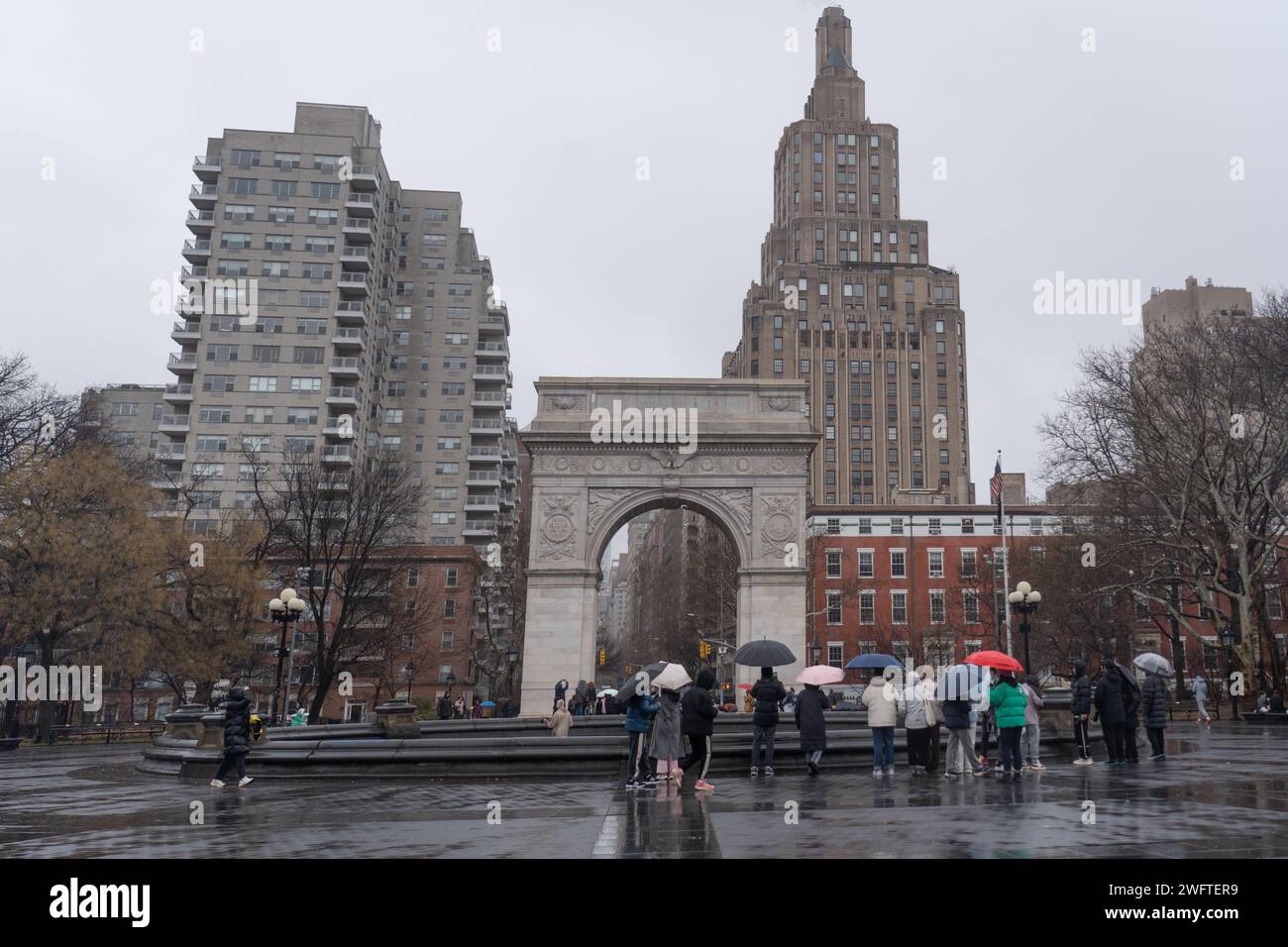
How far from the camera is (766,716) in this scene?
55.8 ft

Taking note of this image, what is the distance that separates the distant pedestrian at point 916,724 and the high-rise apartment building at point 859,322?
86.7 metres

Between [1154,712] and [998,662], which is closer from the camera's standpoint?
[998,662]

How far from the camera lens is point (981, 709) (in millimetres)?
16781

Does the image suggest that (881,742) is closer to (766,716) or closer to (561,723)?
(766,716)

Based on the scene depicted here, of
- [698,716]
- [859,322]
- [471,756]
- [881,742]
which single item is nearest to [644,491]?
[471,756]

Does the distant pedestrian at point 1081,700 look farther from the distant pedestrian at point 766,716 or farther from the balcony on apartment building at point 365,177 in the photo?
the balcony on apartment building at point 365,177

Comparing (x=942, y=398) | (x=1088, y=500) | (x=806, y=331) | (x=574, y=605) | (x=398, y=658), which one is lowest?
(x=398, y=658)

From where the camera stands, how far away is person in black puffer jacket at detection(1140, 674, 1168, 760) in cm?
1862

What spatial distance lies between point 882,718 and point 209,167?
256 ft
